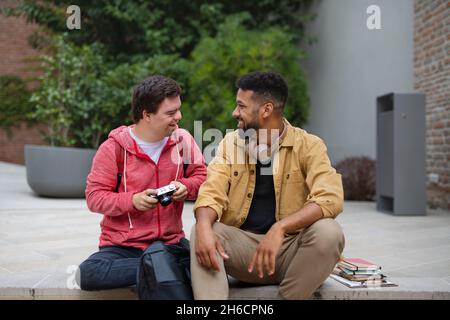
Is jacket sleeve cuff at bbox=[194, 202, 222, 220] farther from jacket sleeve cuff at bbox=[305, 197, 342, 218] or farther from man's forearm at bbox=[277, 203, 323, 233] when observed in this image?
jacket sleeve cuff at bbox=[305, 197, 342, 218]

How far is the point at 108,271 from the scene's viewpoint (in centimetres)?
233

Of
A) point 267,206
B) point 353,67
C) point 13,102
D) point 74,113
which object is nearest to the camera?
point 267,206

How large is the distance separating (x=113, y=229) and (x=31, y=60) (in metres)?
11.2

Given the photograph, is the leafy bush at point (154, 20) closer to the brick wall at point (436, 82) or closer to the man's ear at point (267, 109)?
the brick wall at point (436, 82)

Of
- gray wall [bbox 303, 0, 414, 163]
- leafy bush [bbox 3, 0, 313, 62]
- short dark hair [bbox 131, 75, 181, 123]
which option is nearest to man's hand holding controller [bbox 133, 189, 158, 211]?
short dark hair [bbox 131, 75, 181, 123]

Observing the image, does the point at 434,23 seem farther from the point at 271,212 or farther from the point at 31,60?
the point at 31,60

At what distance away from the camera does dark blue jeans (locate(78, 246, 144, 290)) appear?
2.32m

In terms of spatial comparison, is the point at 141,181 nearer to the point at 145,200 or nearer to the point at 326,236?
the point at 145,200

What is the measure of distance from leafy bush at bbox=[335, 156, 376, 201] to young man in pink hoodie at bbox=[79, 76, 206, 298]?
477 cm

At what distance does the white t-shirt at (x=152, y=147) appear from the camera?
256 cm

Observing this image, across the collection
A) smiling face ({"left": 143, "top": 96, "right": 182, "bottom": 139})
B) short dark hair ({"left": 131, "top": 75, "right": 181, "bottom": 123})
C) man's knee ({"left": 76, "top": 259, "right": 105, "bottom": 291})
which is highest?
short dark hair ({"left": 131, "top": 75, "right": 181, "bottom": 123})

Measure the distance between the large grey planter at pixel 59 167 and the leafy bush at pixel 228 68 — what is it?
1428 mm

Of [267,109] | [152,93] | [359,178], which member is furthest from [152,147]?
[359,178]

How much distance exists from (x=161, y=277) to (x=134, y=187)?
53cm
